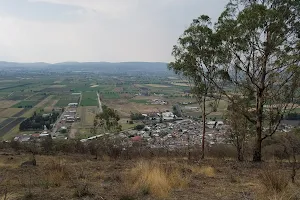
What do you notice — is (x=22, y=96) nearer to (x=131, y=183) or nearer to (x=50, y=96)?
(x=50, y=96)

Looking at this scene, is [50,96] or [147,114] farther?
[50,96]

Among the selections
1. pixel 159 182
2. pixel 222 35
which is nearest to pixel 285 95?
pixel 222 35

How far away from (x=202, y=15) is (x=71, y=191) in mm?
11462

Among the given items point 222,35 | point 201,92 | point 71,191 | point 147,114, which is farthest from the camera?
point 147,114

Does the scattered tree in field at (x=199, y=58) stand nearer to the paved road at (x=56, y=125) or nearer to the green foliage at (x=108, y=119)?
the green foliage at (x=108, y=119)

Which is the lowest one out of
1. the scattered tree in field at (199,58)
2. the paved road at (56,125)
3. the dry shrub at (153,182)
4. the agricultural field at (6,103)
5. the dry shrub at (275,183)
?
the paved road at (56,125)

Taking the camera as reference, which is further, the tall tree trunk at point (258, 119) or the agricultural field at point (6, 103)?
the agricultural field at point (6, 103)

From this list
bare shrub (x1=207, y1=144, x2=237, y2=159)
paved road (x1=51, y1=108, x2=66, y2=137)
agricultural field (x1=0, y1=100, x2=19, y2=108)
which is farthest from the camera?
agricultural field (x1=0, y1=100, x2=19, y2=108)

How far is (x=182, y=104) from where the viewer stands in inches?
2822

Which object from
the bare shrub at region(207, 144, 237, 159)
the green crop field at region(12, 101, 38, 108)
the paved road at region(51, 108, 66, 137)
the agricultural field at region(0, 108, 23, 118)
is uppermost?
the bare shrub at region(207, 144, 237, 159)

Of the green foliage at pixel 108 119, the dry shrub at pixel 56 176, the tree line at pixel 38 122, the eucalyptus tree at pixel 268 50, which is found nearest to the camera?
the dry shrub at pixel 56 176

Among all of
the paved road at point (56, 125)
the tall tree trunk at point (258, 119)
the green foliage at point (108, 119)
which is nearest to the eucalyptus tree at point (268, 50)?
the tall tree trunk at point (258, 119)

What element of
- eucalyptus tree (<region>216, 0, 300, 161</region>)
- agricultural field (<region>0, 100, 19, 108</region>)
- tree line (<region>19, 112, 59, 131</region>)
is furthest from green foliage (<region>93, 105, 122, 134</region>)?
agricultural field (<region>0, 100, 19, 108</region>)

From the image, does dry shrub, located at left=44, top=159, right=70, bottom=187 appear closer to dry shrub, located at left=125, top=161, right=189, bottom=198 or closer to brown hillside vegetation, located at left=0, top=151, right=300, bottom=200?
brown hillside vegetation, located at left=0, top=151, right=300, bottom=200
